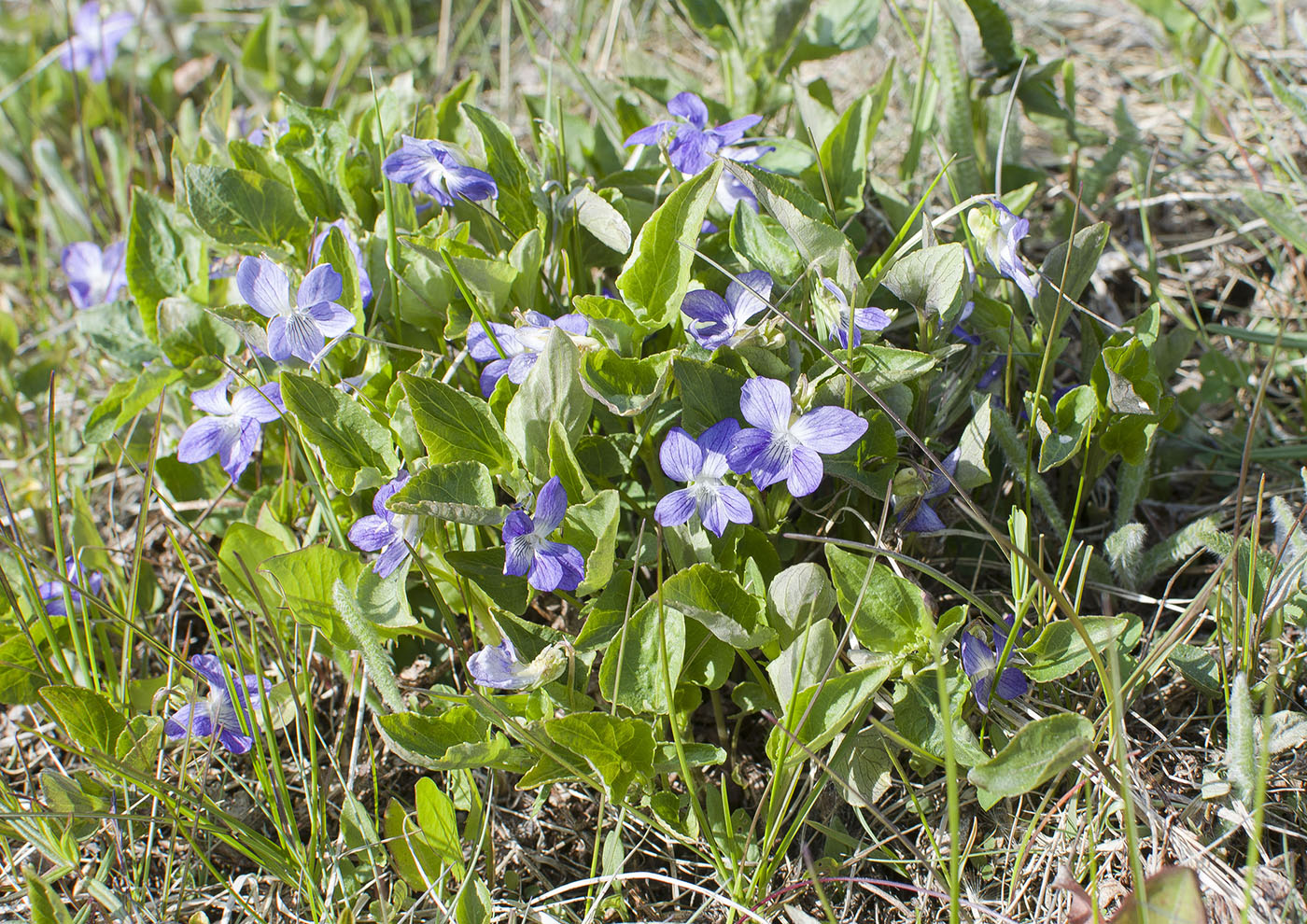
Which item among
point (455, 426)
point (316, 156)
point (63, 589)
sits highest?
point (316, 156)

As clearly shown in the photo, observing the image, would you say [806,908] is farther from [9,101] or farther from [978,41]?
[9,101]

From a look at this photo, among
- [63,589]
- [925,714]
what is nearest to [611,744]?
Answer: [925,714]

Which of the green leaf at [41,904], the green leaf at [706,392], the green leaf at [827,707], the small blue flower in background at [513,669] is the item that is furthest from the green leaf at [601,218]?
the green leaf at [41,904]

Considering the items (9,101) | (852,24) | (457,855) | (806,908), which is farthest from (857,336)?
(9,101)

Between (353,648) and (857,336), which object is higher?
(857,336)

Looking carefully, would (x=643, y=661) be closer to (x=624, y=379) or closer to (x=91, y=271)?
(x=624, y=379)

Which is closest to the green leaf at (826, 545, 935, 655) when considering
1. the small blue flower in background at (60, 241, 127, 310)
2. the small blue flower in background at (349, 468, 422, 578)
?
the small blue flower in background at (349, 468, 422, 578)
